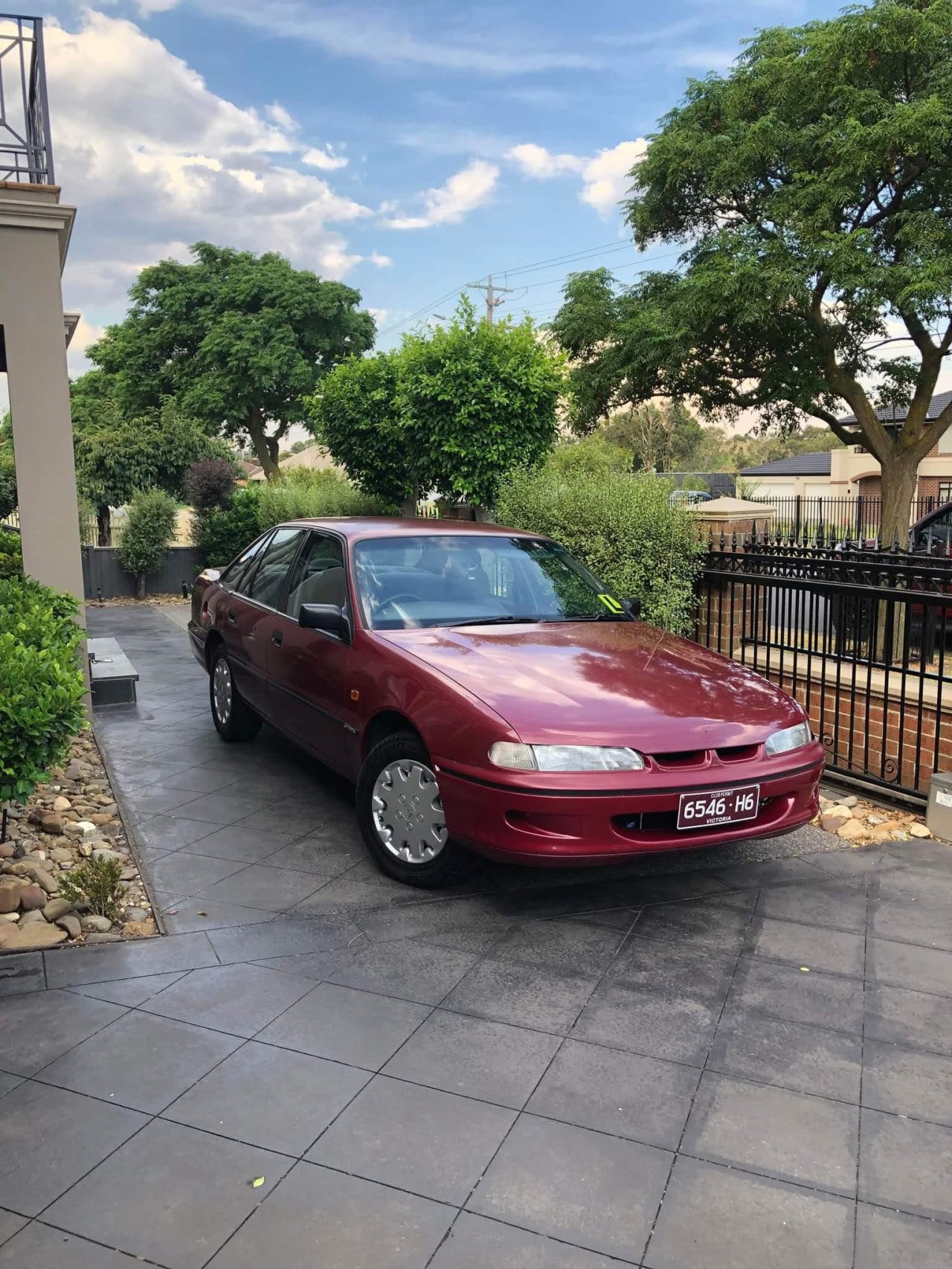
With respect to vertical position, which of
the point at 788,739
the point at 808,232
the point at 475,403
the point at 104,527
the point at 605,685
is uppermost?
the point at 808,232

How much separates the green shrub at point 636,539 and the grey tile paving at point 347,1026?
420cm

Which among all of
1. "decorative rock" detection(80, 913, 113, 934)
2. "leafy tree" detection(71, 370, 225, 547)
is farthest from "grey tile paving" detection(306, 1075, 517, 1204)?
"leafy tree" detection(71, 370, 225, 547)

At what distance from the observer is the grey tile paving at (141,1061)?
281cm

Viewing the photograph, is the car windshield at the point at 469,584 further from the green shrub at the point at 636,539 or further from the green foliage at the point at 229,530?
the green foliage at the point at 229,530

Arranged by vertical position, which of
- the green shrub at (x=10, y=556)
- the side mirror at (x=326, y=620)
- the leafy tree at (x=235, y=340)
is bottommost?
the side mirror at (x=326, y=620)

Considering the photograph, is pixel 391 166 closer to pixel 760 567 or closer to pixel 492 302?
pixel 760 567

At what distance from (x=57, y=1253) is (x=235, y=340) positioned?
136 ft

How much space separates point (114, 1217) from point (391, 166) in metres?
15.3

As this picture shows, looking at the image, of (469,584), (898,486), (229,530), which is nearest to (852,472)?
(898,486)

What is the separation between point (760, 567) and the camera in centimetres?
680

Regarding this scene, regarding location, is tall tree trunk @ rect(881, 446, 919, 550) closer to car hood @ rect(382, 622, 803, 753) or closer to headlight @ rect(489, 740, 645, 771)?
car hood @ rect(382, 622, 803, 753)

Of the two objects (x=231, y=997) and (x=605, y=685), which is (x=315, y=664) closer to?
(x=605, y=685)

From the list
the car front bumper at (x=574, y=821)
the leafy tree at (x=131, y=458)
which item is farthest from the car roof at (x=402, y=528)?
the leafy tree at (x=131, y=458)

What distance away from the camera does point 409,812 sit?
424cm
